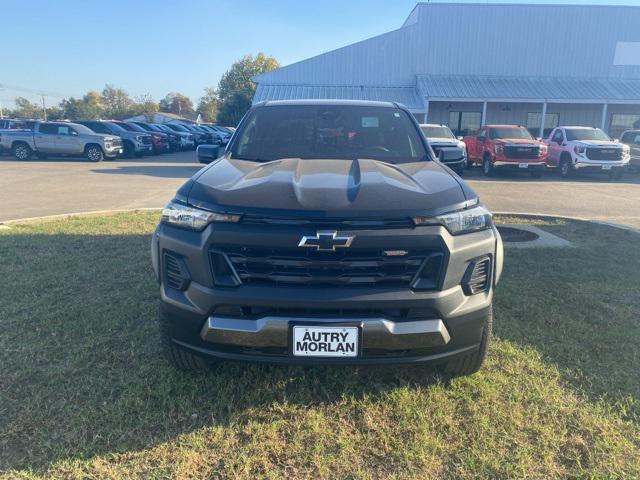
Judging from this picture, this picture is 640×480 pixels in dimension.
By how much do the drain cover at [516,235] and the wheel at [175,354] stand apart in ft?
16.4

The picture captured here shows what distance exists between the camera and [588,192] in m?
13.1

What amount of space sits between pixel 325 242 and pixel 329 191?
0.37 meters

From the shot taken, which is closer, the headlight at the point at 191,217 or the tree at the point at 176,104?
the headlight at the point at 191,217

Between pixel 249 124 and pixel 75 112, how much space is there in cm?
10662

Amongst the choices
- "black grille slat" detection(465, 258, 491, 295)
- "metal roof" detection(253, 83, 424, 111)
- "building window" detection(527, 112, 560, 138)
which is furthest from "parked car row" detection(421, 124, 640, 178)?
"black grille slat" detection(465, 258, 491, 295)

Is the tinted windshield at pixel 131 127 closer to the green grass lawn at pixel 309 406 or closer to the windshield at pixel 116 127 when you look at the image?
the windshield at pixel 116 127

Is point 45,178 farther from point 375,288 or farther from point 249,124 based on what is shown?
point 375,288

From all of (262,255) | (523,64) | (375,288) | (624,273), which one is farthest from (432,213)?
(523,64)

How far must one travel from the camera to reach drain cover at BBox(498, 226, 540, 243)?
6707 millimetres

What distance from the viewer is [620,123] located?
98.9 ft

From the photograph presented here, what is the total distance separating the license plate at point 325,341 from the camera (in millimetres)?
2312

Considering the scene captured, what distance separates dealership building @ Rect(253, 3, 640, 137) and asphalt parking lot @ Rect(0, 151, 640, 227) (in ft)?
41.9

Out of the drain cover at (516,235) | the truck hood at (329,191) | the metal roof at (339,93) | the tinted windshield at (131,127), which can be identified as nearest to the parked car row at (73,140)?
the tinted windshield at (131,127)

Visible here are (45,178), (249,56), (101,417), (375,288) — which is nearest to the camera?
(375,288)
